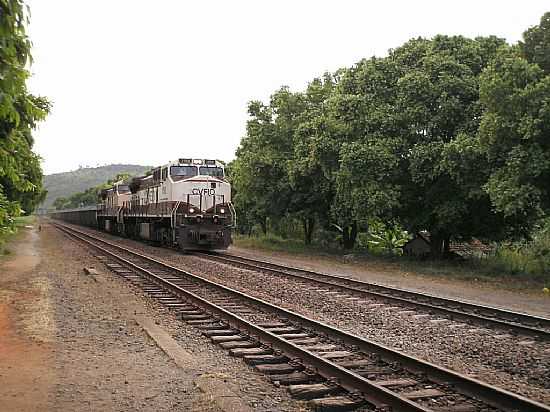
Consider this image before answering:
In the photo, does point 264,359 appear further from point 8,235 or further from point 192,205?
point 192,205

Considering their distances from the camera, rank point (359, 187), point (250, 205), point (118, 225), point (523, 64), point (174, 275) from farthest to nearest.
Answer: point (118, 225) → point (250, 205) → point (359, 187) → point (174, 275) → point (523, 64)

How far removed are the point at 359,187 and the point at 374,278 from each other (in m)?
5.08

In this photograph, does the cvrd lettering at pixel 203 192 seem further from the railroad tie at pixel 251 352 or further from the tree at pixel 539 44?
the railroad tie at pixel 251 352

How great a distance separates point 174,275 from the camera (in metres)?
17.7

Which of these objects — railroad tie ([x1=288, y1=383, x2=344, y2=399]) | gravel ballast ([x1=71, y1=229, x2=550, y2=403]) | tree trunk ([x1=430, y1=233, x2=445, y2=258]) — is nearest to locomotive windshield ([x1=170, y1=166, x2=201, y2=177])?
tree trunk ([x1=430, y1=233, x2=445, y2=258])

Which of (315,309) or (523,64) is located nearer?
(315,309)

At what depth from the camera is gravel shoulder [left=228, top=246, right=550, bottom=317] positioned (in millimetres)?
13195

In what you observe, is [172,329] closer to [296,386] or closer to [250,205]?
[296,386]

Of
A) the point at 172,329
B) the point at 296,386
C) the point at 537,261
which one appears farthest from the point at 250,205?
the point at 296,386

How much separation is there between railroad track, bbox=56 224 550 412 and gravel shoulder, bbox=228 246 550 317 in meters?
5.17

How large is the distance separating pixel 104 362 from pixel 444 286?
11.0 m

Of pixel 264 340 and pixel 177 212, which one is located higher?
pixel 177 212

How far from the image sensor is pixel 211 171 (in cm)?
2756

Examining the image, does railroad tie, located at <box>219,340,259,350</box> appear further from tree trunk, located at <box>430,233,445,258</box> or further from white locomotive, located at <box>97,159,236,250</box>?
white locomotive, located at <box>97,159,236,250</box>
